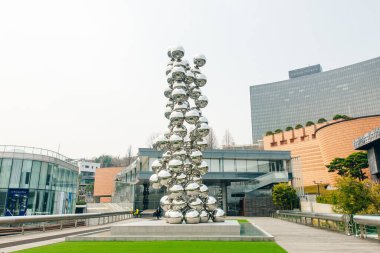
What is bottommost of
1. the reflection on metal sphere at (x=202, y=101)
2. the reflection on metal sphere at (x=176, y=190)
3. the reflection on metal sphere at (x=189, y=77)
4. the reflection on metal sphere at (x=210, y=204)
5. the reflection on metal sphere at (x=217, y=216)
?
the reflection on metal sphere at (x=217, y=216)

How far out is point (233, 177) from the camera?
39.1 metres

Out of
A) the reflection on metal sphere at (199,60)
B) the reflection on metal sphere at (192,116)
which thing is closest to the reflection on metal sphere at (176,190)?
the reflection on metal sphere at (192,116)

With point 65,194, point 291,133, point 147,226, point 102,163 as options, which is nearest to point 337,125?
point 291,133

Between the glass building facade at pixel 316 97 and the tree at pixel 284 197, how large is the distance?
119 metres

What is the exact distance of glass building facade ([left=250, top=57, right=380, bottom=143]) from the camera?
436ft

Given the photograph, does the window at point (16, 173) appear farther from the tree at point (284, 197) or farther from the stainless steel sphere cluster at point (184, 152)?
the tree at point (284, 197)

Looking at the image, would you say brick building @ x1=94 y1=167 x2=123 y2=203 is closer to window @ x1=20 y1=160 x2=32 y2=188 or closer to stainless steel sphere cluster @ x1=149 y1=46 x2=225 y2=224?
window @ x1=20 y1=160 x2=32 y2=188

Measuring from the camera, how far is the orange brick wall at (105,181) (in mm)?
92569

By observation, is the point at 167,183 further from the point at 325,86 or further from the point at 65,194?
the point at 325,86

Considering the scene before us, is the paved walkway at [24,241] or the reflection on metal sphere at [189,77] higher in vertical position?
the reflection on metal sphere at [189,77]

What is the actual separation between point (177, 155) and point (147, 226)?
3.91m

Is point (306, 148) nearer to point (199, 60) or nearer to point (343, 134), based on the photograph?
point (343, 134)

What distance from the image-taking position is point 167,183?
14539 mm

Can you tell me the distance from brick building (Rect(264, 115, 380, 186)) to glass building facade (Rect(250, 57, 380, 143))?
68749mm
